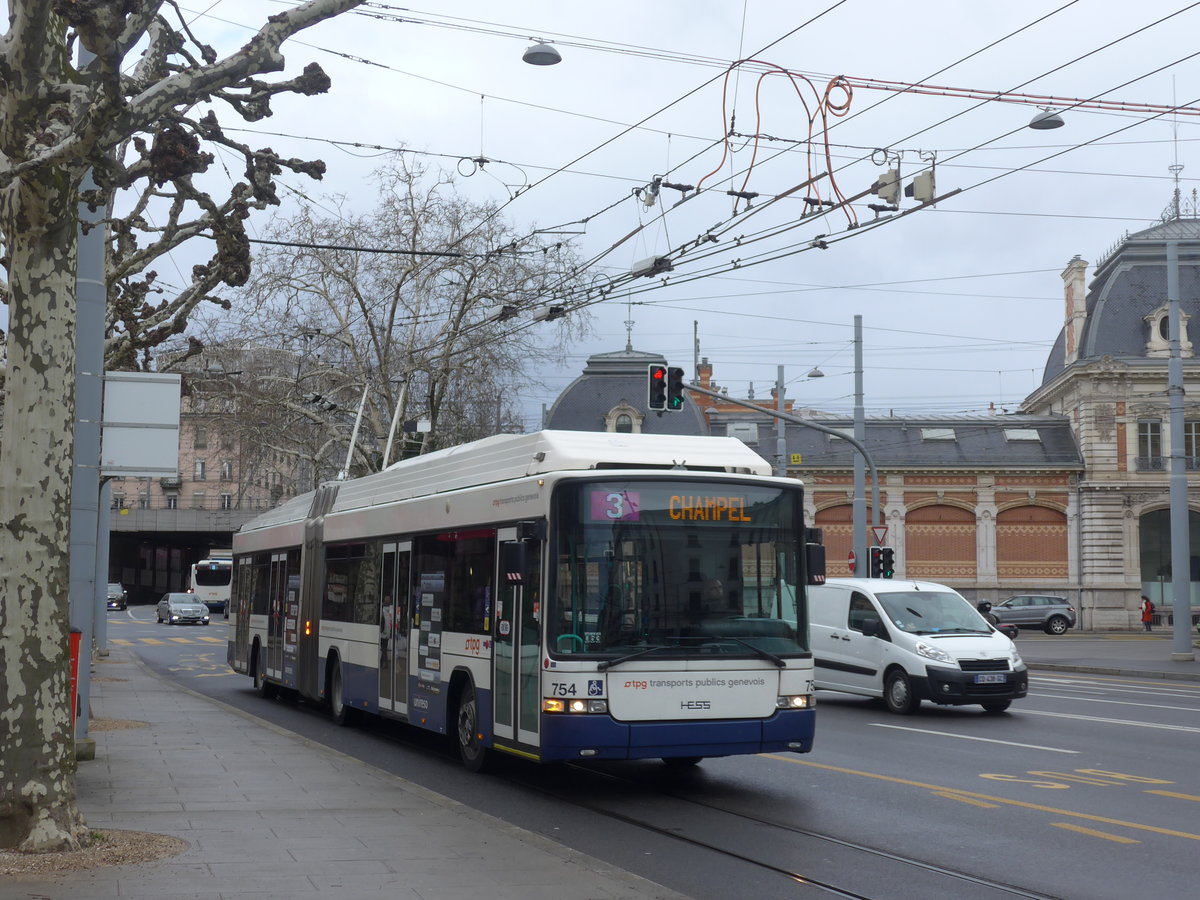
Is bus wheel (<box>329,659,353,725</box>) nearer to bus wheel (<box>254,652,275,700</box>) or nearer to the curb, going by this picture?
bus wheel (<box>254,652,275,700</box>)

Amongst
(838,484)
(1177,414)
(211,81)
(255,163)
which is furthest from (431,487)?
(838,484)

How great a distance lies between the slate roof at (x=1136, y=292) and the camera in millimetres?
59281

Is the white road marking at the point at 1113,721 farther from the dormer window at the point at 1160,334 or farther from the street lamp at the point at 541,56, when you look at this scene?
the dormer window at the point at 1160,334

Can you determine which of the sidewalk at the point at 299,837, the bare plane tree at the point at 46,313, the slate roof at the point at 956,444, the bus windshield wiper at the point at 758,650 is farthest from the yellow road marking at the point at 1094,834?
the slate roof at the point at 956,444

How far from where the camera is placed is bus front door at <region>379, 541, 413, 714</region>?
15.4 m

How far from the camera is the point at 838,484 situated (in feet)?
200

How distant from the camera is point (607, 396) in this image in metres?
66.8

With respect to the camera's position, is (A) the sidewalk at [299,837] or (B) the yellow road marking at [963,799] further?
(B) the yellow road marking at [963,799]

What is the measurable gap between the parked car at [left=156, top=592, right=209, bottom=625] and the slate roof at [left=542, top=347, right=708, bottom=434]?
18.0 meters

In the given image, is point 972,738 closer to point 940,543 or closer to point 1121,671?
point 1121,671

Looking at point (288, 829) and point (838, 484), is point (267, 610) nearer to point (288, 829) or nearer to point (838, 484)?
point (288, 829)

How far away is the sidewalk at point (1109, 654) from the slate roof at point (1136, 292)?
39.9 feet

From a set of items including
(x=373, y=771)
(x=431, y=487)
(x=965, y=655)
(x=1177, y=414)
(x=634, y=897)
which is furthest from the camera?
(x=1177, y=414)

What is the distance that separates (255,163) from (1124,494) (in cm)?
5394
